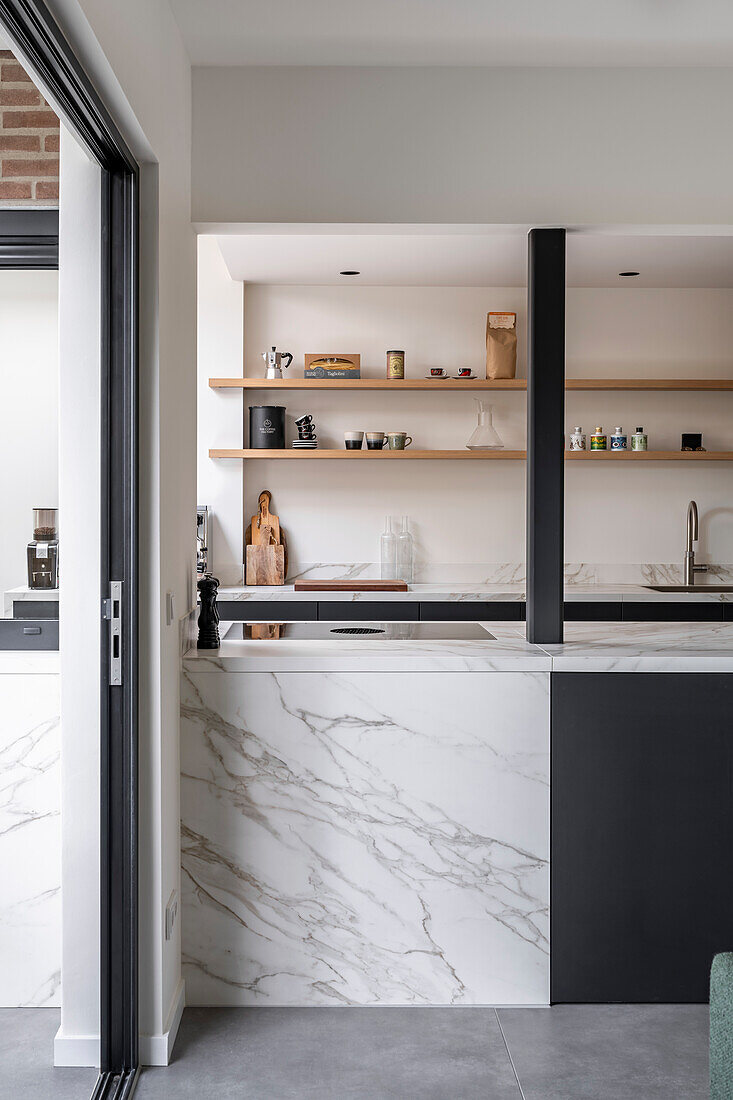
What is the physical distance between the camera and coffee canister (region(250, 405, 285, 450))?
487cm

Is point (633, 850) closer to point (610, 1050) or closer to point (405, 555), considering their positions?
point (610, 1050)

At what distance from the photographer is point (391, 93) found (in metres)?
2.71

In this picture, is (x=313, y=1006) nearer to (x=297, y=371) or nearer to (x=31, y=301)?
(x=31, y=301)

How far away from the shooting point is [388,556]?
5031mm

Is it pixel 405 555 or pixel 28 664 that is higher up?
pixel 405 555

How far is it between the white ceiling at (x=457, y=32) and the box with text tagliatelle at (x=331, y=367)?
222 centimetres

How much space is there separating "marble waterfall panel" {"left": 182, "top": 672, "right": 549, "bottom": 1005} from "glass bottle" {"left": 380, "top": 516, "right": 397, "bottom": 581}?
2415mm

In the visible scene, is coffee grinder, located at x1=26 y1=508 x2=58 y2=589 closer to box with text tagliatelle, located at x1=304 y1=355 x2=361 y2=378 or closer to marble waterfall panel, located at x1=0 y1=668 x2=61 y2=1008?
marble waterfall panel, located at x1=0 y1=668 x2=61 y2=1008

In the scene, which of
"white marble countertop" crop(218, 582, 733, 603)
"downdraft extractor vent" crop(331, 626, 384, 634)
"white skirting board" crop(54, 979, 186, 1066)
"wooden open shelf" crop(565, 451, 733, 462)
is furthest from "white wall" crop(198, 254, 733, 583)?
"white skirting board" crop(54, 979, 186, 1066)

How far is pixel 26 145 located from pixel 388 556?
299 cm

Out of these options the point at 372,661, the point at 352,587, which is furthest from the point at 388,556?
the point at 372,661

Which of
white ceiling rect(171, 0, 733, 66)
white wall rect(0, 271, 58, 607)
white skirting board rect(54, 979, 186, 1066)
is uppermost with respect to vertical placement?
white ceiling rect(171, 0, 733, 66)

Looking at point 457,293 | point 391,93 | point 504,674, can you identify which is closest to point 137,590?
point 504,674

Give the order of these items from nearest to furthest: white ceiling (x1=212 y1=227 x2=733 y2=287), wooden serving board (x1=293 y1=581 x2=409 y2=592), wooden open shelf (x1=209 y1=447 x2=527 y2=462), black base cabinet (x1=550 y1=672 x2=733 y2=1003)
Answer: black base cabinet (x1=550 y1=672 x2=733 y2=1003)
white ceiling (x1=212 y1=227 x2=733 y2=287)
wooden serving board (x1=293 y1=581 x2=409 y2=592)
wooden open shelf (x1=209 y1=447 x2=527 y2=462)
